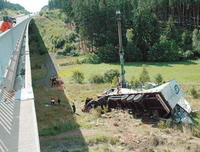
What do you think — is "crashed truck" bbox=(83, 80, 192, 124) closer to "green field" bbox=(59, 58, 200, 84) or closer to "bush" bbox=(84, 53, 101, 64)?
"green field" bbox=(59, 58, 200, 84)

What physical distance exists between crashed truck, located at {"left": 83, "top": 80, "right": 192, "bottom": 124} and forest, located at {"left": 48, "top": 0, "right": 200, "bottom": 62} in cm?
4025

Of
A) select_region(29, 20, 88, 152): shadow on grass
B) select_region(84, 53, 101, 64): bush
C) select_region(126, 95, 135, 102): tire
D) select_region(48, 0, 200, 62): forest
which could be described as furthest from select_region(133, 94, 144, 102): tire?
select_region(84, 53, 101, 64): bush

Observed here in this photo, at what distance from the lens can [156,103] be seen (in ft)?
76.1

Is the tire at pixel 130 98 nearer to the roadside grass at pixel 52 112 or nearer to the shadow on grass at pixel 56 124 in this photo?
the shadow on grass at pixel 56 124

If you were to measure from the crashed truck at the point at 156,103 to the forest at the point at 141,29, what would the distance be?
40251mm

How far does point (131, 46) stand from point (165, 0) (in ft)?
71.1

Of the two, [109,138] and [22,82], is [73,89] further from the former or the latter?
[109,138]

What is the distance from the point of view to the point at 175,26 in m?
76.4

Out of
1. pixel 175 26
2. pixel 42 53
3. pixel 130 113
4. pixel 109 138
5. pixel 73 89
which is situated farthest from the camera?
pixel 175 26

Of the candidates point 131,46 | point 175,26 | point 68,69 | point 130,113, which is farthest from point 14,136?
point 175,26

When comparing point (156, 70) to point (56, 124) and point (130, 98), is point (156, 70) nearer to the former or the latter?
point (130, 98)

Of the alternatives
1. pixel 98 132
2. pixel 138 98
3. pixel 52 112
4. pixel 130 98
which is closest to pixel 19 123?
pixel 98 132

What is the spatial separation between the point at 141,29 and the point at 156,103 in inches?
1901

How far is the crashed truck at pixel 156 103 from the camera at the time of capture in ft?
74.8
